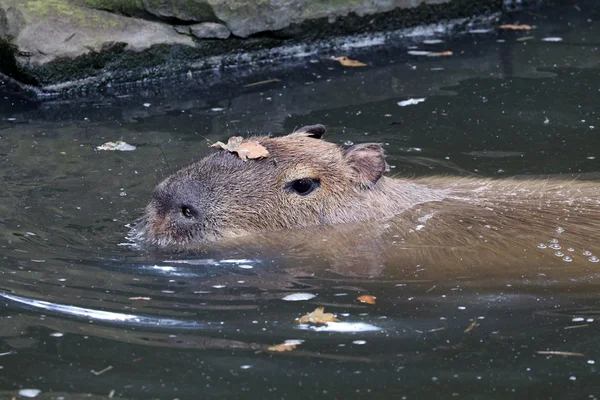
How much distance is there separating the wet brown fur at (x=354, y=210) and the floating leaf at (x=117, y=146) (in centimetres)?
168

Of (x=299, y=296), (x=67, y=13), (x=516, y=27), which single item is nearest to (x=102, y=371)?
(x=299, y=296)

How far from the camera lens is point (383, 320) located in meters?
4.37

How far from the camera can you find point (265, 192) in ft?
18.0

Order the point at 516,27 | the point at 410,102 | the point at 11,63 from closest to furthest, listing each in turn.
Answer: the point at 410,102 → the point at 11,63 → the point at 516,27

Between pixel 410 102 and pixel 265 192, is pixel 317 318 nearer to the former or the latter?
pixel 265 192

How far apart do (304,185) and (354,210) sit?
0.35 metres

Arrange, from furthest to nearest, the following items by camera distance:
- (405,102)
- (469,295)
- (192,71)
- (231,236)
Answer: (192,71), (405,102), (231,236), (469,295)

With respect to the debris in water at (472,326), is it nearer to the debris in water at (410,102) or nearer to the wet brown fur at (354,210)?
the wet brown fur at (354,210)

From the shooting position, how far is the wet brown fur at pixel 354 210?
5.29 metres

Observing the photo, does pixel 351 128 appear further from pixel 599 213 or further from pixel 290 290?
pixel 290 290

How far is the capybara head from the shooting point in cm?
535

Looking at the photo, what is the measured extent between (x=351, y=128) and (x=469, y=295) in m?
3.10

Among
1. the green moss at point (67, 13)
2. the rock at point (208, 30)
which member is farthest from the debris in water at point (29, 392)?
the rock at point (208, 30)

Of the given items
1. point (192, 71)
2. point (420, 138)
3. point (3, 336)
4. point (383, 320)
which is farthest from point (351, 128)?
point (3, 336)
